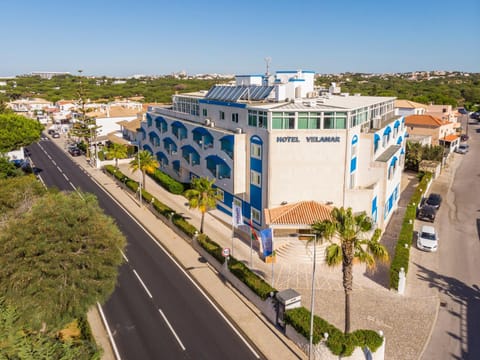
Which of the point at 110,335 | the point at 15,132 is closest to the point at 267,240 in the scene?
the point at 110,335

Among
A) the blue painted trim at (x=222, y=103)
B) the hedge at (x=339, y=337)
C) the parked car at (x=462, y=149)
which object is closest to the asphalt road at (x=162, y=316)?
the hedge at (x=339, y=337)

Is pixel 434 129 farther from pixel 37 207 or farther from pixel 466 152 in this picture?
pixel 37 207

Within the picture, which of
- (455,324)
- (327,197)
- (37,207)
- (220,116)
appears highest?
(220,116)

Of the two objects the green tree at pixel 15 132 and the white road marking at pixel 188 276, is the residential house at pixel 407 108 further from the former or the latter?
the green tree at pixel 15 132

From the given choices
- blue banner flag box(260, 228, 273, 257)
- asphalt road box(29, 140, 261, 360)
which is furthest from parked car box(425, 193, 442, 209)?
asphalt road box(29, 140, 261, 360)

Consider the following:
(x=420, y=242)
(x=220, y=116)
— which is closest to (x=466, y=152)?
(x=420, y=242)

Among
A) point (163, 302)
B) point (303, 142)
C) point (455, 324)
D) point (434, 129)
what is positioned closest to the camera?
point (455, 324)

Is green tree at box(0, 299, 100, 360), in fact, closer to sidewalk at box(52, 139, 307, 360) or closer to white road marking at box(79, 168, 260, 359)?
sidewalk at box(52, 139, 307, 360)
